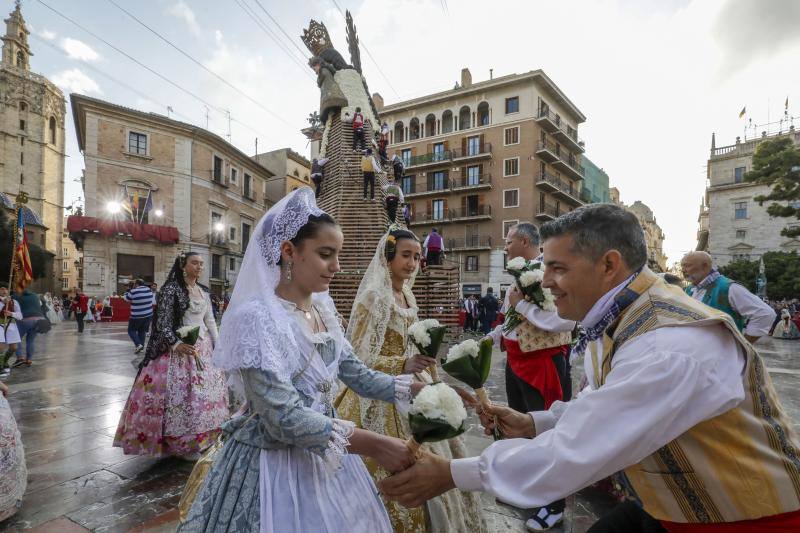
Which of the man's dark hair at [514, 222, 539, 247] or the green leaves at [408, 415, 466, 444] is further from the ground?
the man's dark hair at [514, 222, 539, 247]

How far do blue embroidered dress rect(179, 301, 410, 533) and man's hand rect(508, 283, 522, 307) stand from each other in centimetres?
192

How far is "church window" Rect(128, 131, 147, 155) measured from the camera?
25.1 m

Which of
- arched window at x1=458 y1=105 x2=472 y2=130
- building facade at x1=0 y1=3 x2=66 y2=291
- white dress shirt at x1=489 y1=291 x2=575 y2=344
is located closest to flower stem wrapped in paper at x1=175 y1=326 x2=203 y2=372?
white dress shirt at x1=489 y1=291 x2=575 y2=344

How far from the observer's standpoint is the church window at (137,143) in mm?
25109

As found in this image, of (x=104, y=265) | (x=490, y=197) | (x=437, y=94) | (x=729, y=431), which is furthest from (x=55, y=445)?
(x=437, y=94)

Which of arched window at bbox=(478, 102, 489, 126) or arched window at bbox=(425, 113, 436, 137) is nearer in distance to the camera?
arched window at bbox=(478, 102, 489, 126)

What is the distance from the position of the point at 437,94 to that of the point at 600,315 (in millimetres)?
37477

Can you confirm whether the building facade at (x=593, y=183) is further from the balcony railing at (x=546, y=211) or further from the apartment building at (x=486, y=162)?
the balcony railing at (x=546, y=211)

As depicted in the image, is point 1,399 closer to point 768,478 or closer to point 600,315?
point 600,315

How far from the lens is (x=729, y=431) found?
111cm

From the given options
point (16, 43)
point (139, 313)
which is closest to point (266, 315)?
point (139, 313)

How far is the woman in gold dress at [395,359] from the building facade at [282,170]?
38282mm

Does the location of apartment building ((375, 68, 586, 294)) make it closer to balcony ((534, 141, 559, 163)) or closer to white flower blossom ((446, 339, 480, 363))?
balcony ((534, 141, 559, 163))

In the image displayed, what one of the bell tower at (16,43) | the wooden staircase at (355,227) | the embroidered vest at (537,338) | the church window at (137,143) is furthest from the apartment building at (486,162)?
the bell tower at (16,43)
